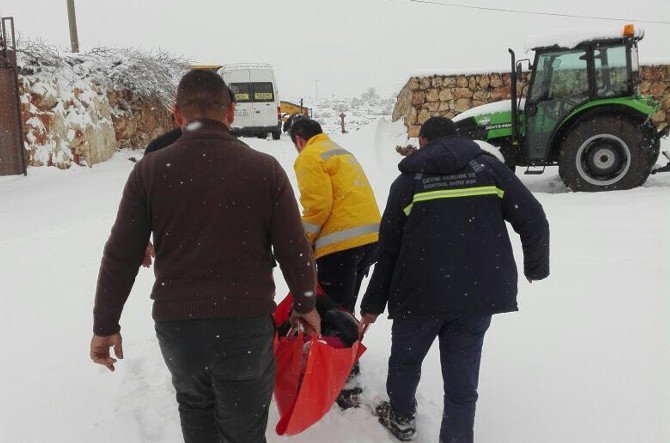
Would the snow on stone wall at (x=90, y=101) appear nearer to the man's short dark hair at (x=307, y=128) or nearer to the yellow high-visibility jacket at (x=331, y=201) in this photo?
the man's short dark hair at (x=307, y=128)

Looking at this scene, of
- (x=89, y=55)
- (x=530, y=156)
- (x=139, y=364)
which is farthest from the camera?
(x=89, y=55)

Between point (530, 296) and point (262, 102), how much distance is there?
13484 mm

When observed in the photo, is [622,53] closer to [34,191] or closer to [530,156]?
[530,156]

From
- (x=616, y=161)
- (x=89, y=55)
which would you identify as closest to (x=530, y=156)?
(x=616, y=161)

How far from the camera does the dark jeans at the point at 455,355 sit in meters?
2.13

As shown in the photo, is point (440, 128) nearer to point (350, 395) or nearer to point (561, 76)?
point (350, 395)

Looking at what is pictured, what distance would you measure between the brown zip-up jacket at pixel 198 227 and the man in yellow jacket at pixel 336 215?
100cm

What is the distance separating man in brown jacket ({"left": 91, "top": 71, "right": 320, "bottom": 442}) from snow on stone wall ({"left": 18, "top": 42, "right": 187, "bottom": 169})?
28.2ft

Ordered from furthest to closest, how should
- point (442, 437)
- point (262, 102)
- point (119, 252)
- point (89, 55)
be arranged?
point (262, 102), point (89, 55), point (442, 437), point (119, 252)

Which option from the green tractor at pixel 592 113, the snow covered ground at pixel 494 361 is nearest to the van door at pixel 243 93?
the green tractor at pixel 592 113

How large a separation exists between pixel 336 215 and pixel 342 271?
0.31m

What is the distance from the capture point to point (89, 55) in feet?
37.2

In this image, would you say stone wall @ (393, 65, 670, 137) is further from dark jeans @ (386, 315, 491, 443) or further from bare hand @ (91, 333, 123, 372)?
bare hand @ (91, 333, 123, 372)

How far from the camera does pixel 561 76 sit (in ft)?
25.8
